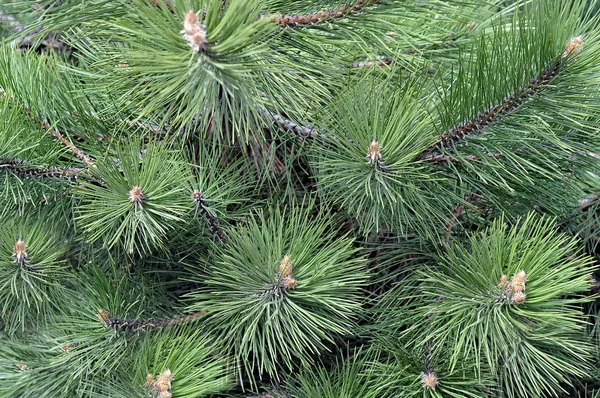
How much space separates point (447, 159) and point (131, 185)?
331 mm

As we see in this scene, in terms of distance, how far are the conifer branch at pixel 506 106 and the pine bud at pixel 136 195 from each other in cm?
29

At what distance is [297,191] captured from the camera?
0.83 metres

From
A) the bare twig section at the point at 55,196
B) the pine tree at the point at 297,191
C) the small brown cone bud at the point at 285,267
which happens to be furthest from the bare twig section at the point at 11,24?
the small brown cone bud at the point at 285,267

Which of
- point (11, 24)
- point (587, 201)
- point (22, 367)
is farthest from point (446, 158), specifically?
point (11, 24)

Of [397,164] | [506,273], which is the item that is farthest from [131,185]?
[506,273]

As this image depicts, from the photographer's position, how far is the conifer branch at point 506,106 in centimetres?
51

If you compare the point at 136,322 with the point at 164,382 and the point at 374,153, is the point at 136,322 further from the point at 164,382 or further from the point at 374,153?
the point at 374,153

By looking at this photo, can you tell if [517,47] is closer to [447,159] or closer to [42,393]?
[447,159]

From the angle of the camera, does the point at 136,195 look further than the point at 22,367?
No

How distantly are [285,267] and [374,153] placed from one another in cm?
16

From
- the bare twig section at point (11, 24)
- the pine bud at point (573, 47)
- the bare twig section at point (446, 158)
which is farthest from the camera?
the bare twig section at point (11, 24)

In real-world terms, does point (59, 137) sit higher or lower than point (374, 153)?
higher

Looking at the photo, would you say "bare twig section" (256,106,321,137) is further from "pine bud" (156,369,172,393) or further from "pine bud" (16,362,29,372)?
"pine bud" (16,362,29,372)

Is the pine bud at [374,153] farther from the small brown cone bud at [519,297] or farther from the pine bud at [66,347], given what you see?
the pine bud at [66,347]
